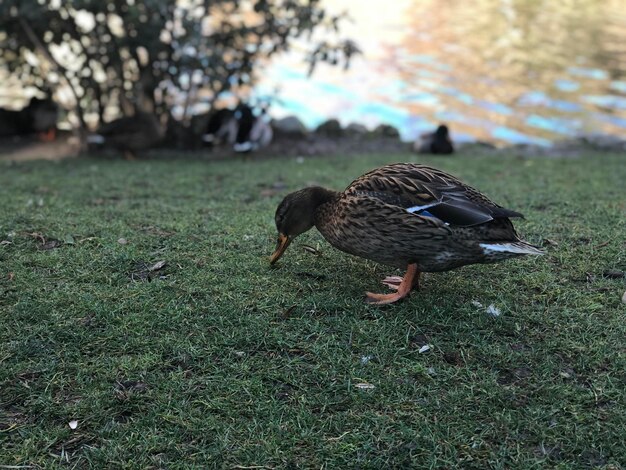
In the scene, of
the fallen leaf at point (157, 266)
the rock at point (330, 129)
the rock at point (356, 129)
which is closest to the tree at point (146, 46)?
the rock at point (330, 129)

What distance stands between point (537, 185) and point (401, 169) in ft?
13.1

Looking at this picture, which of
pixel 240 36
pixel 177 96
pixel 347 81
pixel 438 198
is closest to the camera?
pixel 438 198

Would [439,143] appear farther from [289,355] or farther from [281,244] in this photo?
[289,355]

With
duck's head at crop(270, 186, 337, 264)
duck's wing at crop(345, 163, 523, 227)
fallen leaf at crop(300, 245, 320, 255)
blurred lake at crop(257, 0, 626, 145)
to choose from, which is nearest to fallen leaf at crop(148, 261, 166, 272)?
duck's head at crop(270, 186, 337, 264)

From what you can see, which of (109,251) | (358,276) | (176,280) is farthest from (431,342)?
(109,251)

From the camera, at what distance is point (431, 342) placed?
10.1 feet

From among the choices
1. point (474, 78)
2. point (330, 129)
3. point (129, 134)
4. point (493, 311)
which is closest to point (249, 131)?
point (129, 134)

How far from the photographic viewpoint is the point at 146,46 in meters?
9.54

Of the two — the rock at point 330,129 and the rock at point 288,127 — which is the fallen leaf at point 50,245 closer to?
the rock at point 288,127

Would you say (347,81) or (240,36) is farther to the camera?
(347,81)

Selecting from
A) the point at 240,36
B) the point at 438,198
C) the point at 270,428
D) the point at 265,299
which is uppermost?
the point at 240,36

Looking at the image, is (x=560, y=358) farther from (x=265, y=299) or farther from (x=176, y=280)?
(x=176, y=280)

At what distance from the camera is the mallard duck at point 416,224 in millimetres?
3213

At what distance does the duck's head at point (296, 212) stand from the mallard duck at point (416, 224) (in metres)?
0.14
